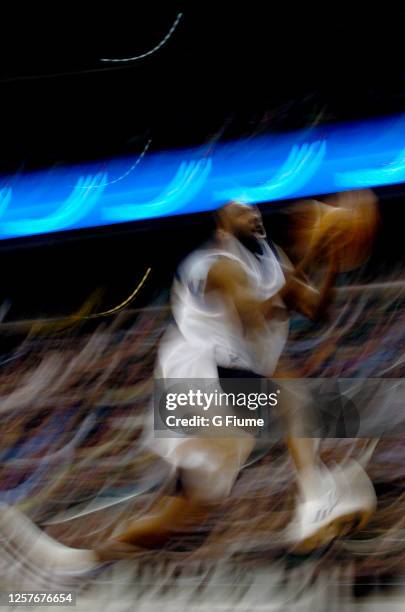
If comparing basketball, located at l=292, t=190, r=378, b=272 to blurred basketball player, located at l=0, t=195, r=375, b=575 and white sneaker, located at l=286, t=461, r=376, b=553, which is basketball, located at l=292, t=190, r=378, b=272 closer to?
blurred basketball player, located at l=0, t=195, r=375, b=575

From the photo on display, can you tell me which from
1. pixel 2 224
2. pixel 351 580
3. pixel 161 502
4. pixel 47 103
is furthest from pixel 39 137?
pixel 351 580

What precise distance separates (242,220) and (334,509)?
27.5 inches

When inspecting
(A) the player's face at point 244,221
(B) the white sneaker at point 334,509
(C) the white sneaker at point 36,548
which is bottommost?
(B) the white sneaker at point 334,509

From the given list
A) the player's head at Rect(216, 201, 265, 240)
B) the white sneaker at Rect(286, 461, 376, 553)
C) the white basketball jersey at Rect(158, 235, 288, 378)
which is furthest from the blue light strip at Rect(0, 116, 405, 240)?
the white sneaker at Rect(286, 461, 376, 553)

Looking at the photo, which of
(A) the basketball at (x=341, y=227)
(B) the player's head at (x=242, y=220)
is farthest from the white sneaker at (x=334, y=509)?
(B) the player's head at (x=242, y=220)

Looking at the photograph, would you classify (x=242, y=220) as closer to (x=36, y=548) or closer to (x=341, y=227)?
(x=341, y=227)

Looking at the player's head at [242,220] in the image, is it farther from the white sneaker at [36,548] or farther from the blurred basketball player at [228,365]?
the white sneaker at [36,548]

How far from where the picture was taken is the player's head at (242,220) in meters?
1.99

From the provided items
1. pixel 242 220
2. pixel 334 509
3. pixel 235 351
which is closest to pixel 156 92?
pixel 242 220

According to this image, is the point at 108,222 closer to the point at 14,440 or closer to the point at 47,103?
the point at 47,103

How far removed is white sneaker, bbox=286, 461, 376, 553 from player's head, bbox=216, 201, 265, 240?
579 mm

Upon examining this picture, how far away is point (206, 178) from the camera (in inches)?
79.7

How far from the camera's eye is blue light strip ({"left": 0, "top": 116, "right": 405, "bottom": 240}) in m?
1.91

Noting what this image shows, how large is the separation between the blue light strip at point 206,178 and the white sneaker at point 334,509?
0.65m
